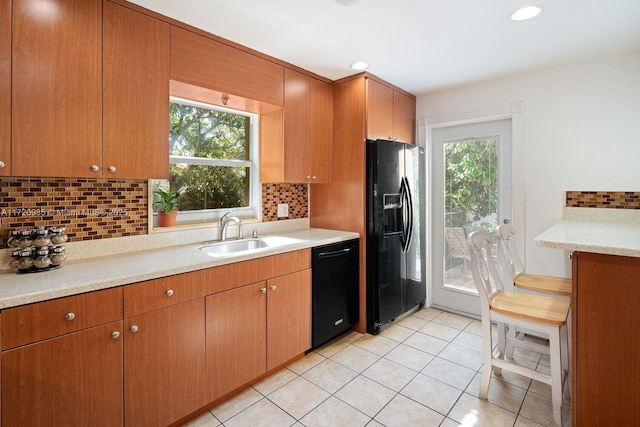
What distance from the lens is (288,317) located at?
89.4 inches

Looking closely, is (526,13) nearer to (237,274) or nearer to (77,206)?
(237,274)

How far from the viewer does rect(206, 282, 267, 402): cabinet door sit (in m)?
1.83

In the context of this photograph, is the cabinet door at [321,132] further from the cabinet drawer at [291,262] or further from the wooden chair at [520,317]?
the wooden chair at [520,317]

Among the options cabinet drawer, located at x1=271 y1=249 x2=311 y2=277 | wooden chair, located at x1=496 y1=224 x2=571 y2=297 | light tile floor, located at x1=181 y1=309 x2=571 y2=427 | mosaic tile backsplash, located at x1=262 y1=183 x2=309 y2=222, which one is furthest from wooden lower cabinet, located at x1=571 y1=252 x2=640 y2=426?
mosaic tile backsplash, located at x1=262 y1=183 x2=309 y2=222

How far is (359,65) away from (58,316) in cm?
253

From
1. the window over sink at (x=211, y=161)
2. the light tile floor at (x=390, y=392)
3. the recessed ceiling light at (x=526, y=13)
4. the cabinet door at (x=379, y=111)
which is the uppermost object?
the recessed ceiling light at (x=526, y=13)

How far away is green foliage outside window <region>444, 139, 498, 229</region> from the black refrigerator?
1.04ft

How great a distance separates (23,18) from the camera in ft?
4.78

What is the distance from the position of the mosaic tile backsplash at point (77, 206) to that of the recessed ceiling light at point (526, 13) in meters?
2.54

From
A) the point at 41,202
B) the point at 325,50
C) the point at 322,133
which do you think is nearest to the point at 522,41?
the point at 325,50

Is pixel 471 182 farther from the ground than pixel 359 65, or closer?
closer

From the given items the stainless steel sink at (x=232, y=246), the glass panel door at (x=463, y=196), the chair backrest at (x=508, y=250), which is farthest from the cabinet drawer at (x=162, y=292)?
the glass panel door at (x=463, y=196)

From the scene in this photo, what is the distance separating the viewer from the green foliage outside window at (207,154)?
2432mm

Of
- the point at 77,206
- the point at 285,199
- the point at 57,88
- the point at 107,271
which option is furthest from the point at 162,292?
the point at 285,199
